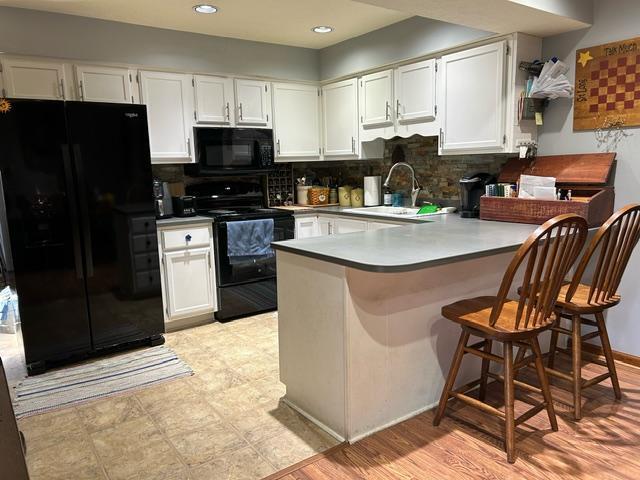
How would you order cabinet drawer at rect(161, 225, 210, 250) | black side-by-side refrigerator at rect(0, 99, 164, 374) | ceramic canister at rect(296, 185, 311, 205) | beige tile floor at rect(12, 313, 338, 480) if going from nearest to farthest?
beige tile floor at rect(12, 313, 338, 480) < black side-by-side refrigerator at rect(0, 99, 164, 374) < cabinet drawer at rect(161, 225, 210, 250) < ceramic canister at rect(296, 185, 311, 205)

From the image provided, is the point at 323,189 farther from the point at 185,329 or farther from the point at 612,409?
the point at 612,409

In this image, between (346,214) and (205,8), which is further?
(346,214)

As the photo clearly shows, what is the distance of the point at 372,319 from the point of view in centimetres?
210

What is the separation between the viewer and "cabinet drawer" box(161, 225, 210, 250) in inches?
140

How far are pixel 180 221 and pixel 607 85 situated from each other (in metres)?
3.03

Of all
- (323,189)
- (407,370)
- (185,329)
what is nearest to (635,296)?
(407,370)

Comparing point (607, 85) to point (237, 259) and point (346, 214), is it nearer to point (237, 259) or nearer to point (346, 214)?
point (346, 214)

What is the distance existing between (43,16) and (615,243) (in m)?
3.83

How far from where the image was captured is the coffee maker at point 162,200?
3.75 metres

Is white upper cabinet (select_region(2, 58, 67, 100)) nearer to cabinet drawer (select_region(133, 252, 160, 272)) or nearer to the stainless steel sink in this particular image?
cabinet drawer (select_region(133, 252, 160, 272))

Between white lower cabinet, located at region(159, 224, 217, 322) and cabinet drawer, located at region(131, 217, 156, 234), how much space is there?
211mm

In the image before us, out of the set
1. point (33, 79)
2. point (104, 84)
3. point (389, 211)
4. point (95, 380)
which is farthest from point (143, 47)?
point (95, 380)

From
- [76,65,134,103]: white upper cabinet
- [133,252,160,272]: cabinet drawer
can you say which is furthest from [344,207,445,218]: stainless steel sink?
[76,65,134,103]: white upper cabinet

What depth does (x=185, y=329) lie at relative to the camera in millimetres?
3818
